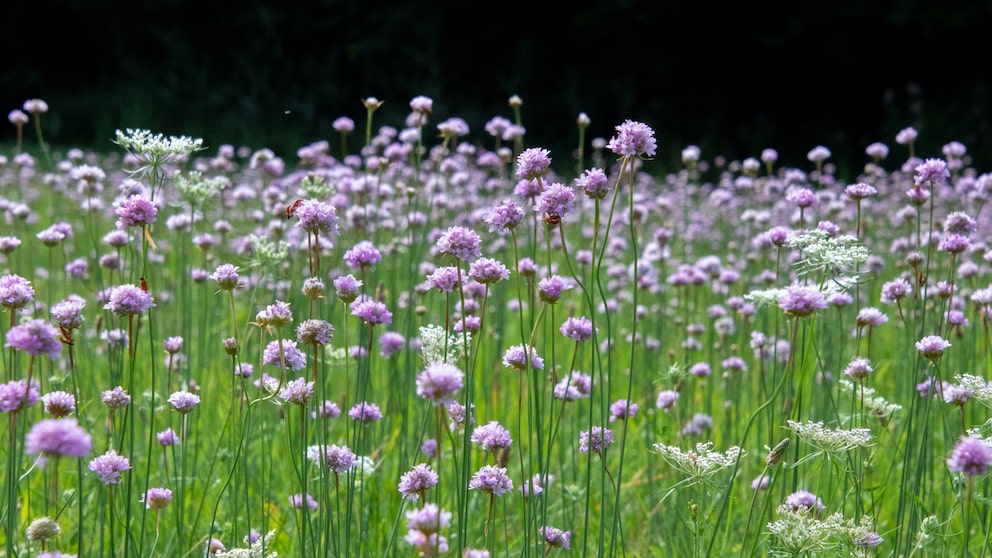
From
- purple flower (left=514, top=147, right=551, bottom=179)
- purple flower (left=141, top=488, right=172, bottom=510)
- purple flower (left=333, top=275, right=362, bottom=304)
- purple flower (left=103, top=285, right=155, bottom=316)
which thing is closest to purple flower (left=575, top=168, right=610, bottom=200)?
purple flower (left=514, top=147, right=551, bottom=179)

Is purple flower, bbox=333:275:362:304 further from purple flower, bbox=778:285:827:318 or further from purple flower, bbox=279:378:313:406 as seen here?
purple flower, bbox=778:285:827:318

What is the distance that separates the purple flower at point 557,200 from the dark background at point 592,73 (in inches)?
394

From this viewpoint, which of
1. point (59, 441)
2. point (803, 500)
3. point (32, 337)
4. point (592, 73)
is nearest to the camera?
point (59, 441)

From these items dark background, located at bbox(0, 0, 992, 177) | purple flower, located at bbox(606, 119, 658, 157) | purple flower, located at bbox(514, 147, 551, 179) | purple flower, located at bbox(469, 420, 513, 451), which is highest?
dark background, located at bbox(0, 0, 992, 177)

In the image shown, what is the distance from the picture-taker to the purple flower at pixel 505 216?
1.58 m

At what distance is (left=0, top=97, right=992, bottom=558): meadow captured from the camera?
5.09ft

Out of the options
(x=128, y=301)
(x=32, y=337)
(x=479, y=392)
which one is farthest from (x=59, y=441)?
(x=479, y=392)

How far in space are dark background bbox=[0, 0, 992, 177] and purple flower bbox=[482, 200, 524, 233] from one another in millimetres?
9978

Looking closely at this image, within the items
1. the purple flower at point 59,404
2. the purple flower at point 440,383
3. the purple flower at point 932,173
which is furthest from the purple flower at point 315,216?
the purple flower at point 932,173

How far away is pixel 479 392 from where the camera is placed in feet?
10.6

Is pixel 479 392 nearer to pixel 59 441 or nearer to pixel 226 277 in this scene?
pixel 226 277

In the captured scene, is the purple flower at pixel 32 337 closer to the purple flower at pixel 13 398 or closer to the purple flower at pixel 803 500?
the purple flower at pixel 13 398

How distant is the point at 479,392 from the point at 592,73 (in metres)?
10.3

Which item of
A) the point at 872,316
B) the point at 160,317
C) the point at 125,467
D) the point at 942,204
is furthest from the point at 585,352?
the point at 942,204
